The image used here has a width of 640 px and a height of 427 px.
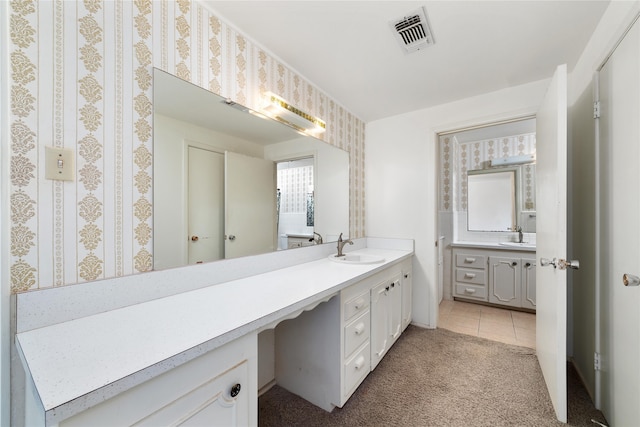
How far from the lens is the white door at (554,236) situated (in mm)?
1284

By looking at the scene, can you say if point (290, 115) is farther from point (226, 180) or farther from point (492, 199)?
point (492, 199)

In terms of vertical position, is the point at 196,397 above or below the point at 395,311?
above

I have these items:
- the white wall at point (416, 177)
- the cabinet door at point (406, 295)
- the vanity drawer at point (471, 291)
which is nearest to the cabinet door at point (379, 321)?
the cabinet door at point (406, 295)

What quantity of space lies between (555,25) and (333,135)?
1.53 m

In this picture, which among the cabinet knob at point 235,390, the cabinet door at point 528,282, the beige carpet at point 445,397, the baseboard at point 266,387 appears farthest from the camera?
the cabinet door at point 528,282

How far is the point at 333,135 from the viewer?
2301mm

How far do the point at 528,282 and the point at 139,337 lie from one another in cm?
359

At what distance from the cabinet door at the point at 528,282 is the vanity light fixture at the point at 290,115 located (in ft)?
9.14

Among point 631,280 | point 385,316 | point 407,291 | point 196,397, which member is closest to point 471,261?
point 407,291

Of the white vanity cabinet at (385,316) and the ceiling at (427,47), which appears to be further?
the white vanity cabinet at (385,316)

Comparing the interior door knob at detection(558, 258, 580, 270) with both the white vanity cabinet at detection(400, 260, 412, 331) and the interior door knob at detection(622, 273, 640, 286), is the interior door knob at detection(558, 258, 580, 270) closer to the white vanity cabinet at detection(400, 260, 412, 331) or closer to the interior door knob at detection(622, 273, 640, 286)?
the interior door knob at detection(622, 273, 640, 286)

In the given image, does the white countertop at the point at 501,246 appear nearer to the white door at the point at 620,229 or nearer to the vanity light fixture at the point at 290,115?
the white door at the point at 620,229

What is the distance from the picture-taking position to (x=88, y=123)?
35.9 inches

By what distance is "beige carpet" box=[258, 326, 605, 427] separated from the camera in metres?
1.36
